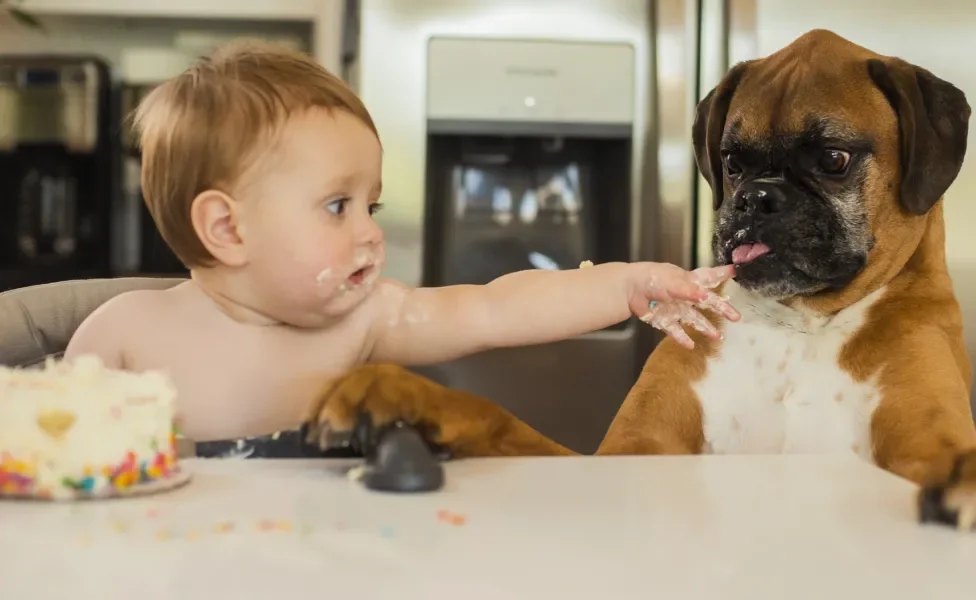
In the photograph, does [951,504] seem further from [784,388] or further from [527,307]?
[784,388]

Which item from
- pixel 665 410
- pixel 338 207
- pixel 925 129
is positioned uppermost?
pixel 925 129

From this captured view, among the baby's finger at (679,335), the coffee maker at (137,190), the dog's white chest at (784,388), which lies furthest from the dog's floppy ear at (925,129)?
the coffee maker at (137,190)

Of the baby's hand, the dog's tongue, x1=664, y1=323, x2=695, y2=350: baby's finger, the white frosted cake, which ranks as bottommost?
the white frosted cake

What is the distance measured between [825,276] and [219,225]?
0.64 metres

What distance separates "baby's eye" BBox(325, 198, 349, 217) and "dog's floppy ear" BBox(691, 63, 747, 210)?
561 millimetres

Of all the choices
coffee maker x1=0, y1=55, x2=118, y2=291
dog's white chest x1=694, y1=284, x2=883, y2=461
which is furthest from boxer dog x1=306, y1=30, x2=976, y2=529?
coffee maker x1=0, y1=55, x2=118, y2=291

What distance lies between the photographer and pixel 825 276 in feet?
3.46

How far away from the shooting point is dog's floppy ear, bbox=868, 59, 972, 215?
1.04 m

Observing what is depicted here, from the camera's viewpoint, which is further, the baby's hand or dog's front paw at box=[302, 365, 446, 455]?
A: the baby's hand

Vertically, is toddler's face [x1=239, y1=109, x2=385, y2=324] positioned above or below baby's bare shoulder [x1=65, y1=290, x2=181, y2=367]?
above

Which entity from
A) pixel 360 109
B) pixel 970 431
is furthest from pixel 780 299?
pixel 360 109

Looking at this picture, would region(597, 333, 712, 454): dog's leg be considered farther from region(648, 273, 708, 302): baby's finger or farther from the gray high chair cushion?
the gray high chair cushion

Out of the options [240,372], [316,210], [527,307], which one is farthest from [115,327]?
[527,307]

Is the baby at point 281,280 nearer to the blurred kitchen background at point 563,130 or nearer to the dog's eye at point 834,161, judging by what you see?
the dog's eye at point 834,161
